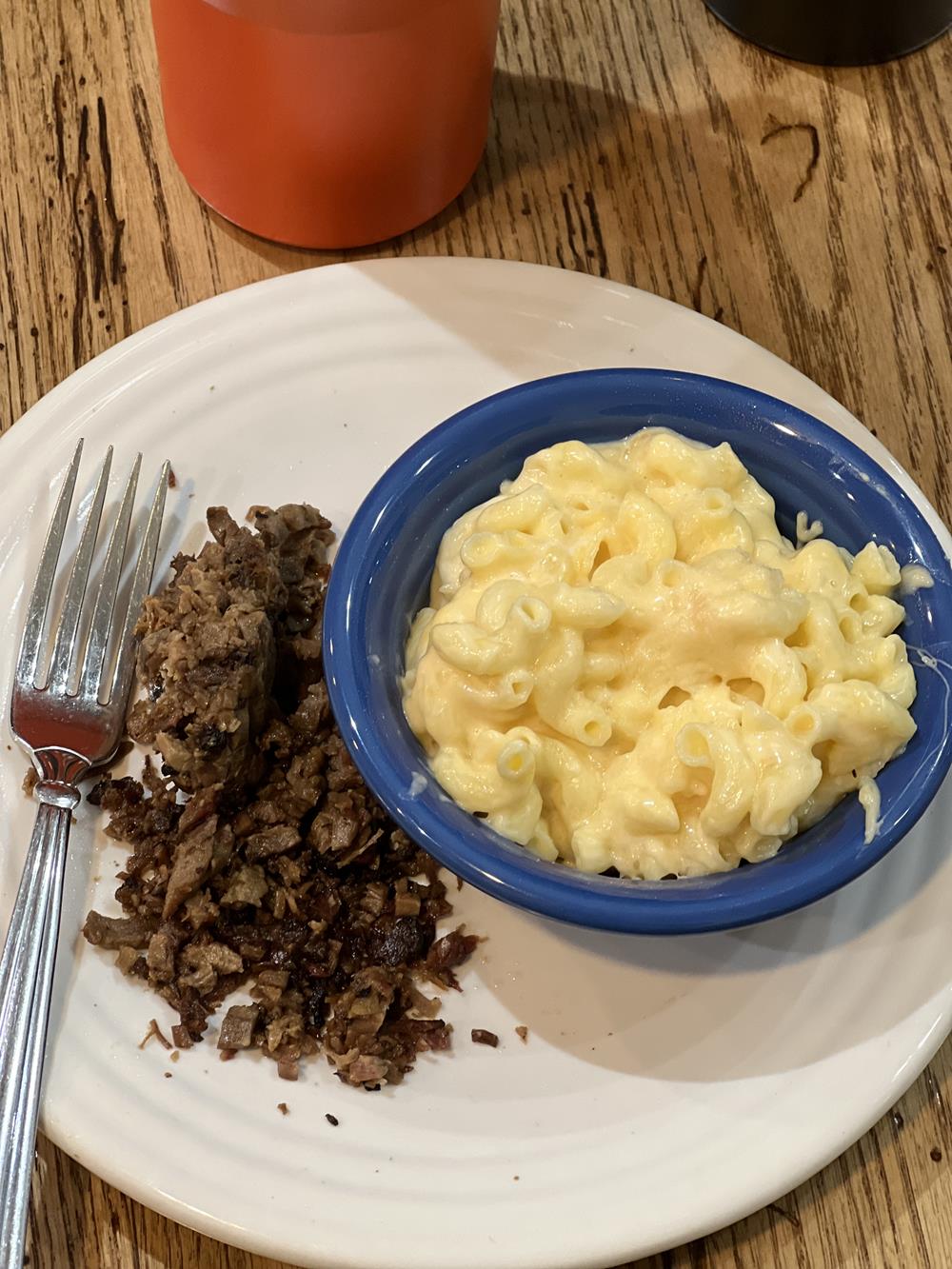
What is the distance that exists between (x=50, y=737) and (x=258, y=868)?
283 millimetres

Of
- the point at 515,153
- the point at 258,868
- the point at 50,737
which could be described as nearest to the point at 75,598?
the point at 50,737

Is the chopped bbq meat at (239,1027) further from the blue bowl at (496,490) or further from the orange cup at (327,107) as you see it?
the orange cup at (327,107)

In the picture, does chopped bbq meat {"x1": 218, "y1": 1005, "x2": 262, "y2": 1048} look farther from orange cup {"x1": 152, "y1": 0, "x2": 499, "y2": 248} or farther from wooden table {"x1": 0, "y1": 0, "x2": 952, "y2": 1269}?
orange cup {"x1": 152, "y1": 0, "x2": 499, "y2": 248}

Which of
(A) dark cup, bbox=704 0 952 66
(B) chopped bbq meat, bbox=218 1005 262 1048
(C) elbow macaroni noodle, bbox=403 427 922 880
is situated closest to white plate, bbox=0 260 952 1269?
(B) chopped bbq meat, bbox=218 1005 262 1048

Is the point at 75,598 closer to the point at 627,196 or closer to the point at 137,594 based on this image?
the point at 137,594

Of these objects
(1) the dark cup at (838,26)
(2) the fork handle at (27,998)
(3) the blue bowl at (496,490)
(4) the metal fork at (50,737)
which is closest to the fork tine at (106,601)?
(4) the metal fork at (50,737)

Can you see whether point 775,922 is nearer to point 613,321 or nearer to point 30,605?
point 613,321

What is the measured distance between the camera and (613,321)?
5.25ft

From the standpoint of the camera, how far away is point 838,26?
1.91m

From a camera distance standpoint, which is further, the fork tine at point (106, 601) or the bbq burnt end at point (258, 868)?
the fork tine at point (106, 601)

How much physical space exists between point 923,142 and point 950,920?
127cm

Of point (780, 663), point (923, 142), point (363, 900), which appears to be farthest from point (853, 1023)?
point (923, 142)

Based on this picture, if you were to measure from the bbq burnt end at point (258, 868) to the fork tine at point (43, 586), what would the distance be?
0.43 feet

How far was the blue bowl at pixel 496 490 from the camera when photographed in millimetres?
1107
